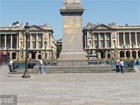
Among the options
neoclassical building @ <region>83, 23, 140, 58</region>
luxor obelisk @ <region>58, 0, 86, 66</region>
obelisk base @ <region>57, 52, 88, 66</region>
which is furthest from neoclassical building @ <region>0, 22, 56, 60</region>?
obelisk base @ <region>57, 52, 88, 66</region>

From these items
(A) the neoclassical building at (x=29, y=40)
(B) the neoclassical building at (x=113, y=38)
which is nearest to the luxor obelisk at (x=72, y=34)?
(B) the neoclassical building at (x=113, y=38)

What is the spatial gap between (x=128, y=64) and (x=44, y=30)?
270ft

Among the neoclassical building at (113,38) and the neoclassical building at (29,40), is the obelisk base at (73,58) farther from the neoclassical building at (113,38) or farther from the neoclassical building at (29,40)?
the neoclassical building at (29,40)

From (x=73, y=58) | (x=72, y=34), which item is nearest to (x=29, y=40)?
(x=72, y=34)

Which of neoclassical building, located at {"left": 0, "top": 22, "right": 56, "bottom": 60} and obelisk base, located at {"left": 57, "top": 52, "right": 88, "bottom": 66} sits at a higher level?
neoclassical building, located at {"left": 0, "top": 22, "right": 56, "bottom": 60}

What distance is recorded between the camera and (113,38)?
99312 mm

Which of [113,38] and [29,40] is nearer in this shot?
[113,38]

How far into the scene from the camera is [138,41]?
331ft

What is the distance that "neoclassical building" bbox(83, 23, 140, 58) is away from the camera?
9819 centimetres

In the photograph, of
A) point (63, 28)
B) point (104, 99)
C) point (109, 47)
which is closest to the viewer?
point (104, 99)

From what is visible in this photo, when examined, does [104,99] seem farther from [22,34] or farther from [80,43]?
[22,34]

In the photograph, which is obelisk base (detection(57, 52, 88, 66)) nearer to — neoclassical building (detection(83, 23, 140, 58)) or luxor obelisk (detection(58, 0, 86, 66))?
luxor obelisk (detection(58, 0, 86, 66))

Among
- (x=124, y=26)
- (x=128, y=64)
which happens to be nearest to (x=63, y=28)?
(x=128, y=64)

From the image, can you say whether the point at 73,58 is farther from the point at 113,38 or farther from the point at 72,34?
the point at 113,38
